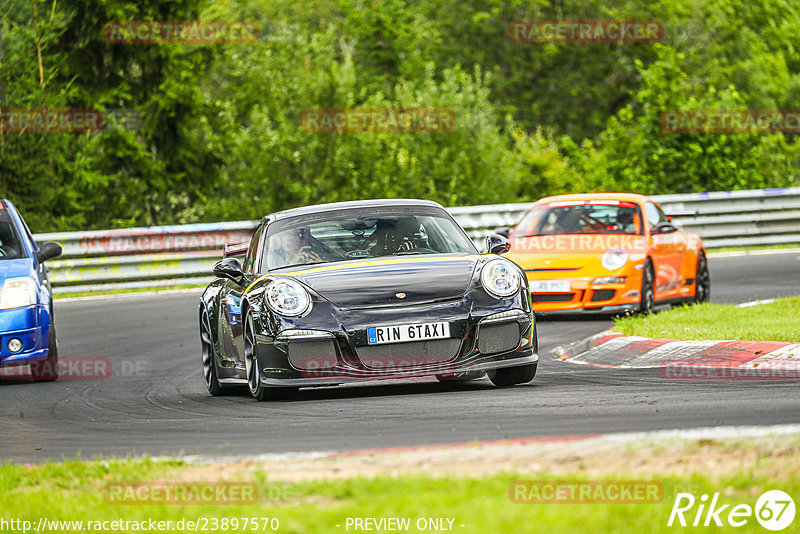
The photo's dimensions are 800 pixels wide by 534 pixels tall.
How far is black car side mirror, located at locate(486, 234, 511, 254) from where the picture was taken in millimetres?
9906

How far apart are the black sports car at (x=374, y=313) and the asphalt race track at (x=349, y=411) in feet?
0.69

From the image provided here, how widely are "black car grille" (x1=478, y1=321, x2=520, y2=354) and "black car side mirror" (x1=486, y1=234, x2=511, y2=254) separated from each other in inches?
40.0

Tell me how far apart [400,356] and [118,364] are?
16.7 ft

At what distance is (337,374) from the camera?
8602mm

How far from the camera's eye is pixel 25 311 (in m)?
11.7

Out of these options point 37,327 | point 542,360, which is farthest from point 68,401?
point 542,360

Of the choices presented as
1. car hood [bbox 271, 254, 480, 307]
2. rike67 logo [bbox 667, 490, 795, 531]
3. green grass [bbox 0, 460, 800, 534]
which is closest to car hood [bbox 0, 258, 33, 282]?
car hood [bbox 271, 254, 480, 307]

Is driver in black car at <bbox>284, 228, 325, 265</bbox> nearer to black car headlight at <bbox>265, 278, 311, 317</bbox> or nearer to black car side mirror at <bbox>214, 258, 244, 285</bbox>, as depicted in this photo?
black car side mirror at <bbox>214, 258, 244, 285</bbox>

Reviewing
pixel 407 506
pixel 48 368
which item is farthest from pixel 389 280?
pixel 48 368

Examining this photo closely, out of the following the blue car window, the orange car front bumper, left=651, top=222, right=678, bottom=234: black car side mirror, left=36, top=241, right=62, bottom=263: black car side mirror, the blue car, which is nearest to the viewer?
the blue car

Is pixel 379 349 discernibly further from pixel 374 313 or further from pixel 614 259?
pixel 614 259

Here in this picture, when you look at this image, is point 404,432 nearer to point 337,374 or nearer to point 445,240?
point 337,374

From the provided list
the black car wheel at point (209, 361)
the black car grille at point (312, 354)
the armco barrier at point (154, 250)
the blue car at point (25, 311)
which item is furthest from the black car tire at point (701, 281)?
the black car grille at point (312, 354)

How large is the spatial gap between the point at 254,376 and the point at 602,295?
6.49 metres
